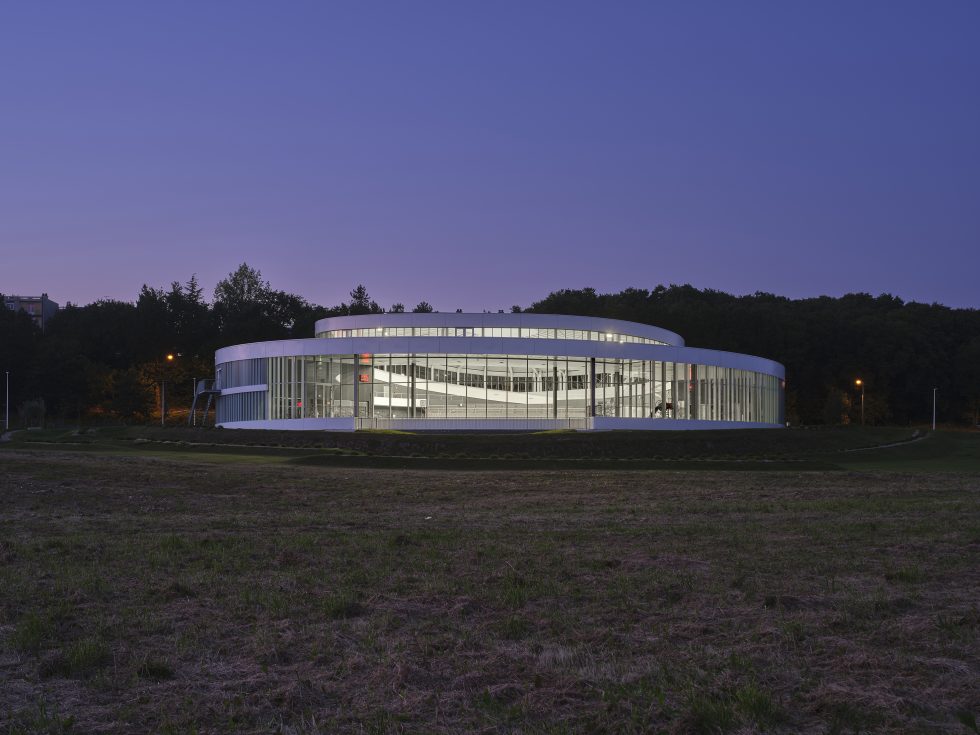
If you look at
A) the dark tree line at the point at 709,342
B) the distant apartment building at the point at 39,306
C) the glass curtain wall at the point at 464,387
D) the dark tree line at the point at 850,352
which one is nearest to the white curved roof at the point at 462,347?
the glass curtain wall at the point at 464,387

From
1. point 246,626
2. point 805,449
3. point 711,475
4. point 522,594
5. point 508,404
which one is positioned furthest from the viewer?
point 508,404

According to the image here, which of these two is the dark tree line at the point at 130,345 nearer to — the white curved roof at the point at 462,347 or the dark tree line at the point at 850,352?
the white curved roof at the point at 462,347

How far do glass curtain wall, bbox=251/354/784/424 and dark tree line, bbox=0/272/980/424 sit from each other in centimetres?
3812

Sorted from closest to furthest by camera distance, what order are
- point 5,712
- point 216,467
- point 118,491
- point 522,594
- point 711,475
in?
point 5,712 < point 522,594 < point 118,491 < point 711,475 < point 216,467

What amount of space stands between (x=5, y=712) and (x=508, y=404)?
223 ft

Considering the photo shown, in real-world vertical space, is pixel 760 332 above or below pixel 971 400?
above

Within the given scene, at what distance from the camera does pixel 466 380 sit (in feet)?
241

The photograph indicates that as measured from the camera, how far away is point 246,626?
8.86 m

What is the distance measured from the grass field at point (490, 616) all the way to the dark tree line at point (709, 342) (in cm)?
9480

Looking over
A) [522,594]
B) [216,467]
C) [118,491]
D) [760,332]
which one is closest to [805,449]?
[216,467]

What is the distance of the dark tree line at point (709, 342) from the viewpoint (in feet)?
359

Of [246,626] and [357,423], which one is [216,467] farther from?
[357,423]

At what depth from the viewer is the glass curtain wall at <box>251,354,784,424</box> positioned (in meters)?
73.2

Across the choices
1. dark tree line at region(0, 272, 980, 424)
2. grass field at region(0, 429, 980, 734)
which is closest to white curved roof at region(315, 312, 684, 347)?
dark tree line at region(0, 272, 980, 424)
